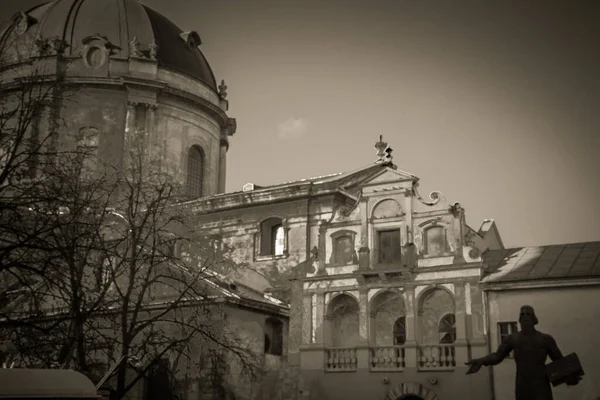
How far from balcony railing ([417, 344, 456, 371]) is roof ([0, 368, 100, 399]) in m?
20.1

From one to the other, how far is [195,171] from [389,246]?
21.2m

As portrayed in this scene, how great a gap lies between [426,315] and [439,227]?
3.76 meters

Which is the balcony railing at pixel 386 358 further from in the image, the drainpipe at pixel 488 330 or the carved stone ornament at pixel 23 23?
the carved stone ornament at pixel 23 23

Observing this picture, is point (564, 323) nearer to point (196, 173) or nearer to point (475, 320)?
point (475, 320)

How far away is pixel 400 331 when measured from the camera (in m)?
34.0

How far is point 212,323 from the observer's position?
3117cm

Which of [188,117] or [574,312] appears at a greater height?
[188,117]

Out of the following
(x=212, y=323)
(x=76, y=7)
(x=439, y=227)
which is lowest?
(x=212, y=323)

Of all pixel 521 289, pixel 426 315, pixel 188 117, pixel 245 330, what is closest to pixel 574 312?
pixel 521 289

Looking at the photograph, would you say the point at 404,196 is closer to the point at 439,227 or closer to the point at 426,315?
the point at 439,227

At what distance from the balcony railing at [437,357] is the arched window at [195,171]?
23.9 metres

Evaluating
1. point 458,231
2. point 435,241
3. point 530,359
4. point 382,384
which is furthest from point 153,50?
point 530,359

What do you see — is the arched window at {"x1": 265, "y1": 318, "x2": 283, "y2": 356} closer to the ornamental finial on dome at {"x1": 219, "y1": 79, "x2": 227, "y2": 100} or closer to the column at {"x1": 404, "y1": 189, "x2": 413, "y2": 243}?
the column at {"x1": 404, "y1": 189, "x2": 413, "y2": 243}

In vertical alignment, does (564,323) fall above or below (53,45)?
below
